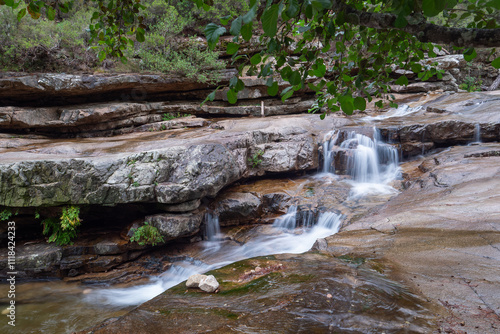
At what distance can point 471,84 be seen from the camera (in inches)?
734

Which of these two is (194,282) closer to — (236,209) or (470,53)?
(470,53)

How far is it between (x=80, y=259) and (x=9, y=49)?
10.1 meters

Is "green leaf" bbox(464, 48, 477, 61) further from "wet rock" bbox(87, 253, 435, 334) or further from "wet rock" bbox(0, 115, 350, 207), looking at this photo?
"wet rock" bbox(0, 115, 350, 207)

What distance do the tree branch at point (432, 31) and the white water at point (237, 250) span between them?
5.78 m

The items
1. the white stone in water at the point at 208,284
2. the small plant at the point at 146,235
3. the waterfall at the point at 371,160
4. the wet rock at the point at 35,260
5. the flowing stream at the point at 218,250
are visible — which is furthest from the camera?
the waterfall at the point at 371,160

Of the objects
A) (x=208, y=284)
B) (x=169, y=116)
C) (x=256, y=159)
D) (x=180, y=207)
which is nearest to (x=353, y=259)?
(x=208, y=284)

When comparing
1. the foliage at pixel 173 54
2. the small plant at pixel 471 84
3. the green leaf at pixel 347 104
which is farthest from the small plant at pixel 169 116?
the small plant at pixel 471 84

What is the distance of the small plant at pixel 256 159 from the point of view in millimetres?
9258

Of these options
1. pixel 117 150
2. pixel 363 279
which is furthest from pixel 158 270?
pixel 363 279

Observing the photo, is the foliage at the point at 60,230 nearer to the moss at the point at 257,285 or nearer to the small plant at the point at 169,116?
the moss at the point at 257,285

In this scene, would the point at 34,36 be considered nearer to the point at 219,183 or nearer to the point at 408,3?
the point at 219,183

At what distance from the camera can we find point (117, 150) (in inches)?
326

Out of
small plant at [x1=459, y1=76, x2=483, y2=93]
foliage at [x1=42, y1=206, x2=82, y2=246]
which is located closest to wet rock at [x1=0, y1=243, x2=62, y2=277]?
foliage at [x1=42, y1=206, x2=82, y2=246]

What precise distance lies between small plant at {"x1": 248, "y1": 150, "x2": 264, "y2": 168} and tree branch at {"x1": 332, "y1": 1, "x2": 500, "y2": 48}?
302 inches
